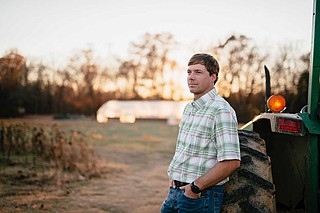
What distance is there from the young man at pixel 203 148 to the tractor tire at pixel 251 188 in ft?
1.02

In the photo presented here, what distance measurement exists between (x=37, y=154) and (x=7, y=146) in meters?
0.70

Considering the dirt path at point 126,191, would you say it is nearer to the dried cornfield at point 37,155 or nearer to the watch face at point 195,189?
the dried cornfield at point 37,155

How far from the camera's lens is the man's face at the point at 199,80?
2.59 meters

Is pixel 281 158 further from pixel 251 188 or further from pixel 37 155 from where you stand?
pixel 37 155

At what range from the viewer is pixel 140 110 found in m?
33.1

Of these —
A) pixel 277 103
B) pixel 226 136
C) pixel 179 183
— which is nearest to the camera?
pixel 226 136

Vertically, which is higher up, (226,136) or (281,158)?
(226,136)

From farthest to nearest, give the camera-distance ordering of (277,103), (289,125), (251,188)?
(277,103) < (289,125) < (251,188)

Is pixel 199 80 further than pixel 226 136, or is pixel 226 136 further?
pixel 199 80

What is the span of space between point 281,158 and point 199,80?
202 cm

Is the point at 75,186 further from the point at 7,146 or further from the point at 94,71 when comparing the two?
the point at 94,71

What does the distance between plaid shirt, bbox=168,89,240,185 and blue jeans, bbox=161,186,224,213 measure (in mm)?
87

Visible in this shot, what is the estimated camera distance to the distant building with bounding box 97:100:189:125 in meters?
31.7

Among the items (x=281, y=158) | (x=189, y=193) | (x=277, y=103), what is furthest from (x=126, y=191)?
(x=189, y=193)
